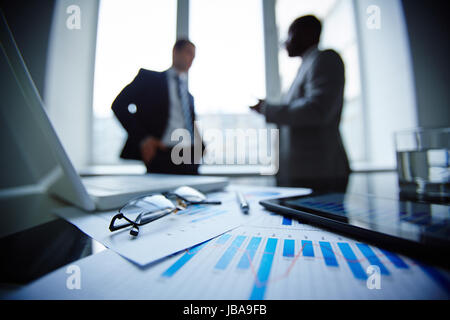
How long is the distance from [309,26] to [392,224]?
1159mm

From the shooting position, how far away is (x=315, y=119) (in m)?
0.88

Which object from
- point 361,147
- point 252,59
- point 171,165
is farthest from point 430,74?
point 171,165

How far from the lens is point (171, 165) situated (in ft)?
3.62

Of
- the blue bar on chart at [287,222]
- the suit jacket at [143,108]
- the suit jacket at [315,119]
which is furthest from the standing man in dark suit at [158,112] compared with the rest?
the blue bar on chart at [287,222]

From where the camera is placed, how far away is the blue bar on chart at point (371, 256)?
0.12 metres

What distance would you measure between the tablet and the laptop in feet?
0.87

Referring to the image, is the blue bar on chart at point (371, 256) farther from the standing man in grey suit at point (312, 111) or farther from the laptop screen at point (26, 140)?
the standing man in grey suit at point (312, 111)

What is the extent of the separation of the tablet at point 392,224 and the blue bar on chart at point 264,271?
0.08 metres

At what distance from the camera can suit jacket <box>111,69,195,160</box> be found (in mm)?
955

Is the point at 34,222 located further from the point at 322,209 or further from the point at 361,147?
the point at 361,147
